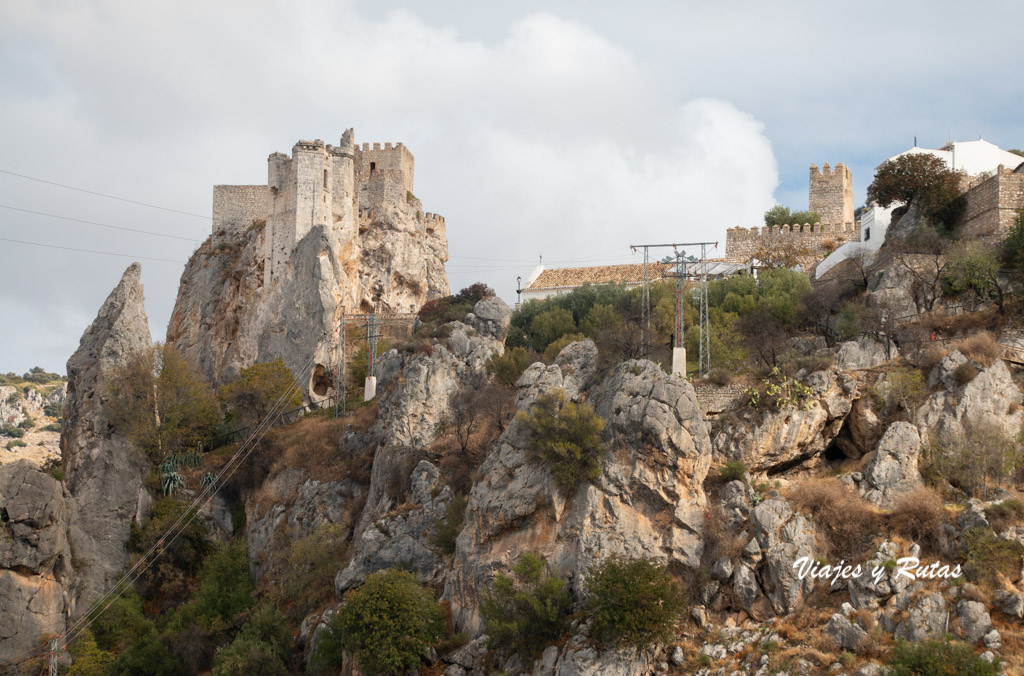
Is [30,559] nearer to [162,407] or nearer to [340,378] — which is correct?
[162,407]

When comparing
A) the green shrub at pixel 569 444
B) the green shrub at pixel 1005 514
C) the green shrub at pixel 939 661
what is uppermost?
the green shrub at pixel 569 444

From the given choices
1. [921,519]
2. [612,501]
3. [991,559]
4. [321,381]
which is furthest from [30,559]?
[991,559]

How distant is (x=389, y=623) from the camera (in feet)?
102

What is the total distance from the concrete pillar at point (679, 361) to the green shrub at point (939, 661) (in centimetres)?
1130

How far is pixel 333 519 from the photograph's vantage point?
3941 cm

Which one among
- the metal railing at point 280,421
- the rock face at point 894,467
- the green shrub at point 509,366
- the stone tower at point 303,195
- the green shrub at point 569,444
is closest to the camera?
the rock face at point 894,467

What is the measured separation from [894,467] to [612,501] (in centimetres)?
755

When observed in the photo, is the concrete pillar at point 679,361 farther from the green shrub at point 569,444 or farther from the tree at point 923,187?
the tree at point 923,187

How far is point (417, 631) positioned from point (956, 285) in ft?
66.1

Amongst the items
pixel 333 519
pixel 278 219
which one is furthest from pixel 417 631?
pixel 278 219

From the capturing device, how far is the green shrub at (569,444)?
32.0 meters

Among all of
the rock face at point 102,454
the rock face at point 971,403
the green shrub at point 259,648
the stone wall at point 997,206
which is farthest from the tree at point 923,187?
the rock face at point 102,454

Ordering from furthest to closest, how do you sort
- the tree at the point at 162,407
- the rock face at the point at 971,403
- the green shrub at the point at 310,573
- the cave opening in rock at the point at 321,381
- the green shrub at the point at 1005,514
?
the cave opening in rock at the point at 321,381 < the tree at the point at 162,407 < the green shrub at the point at 310,573 < the rock face at the point at 971,403 < the green shrub at the point at 1005,514

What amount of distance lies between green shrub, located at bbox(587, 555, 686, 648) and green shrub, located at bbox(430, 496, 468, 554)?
609 cm
